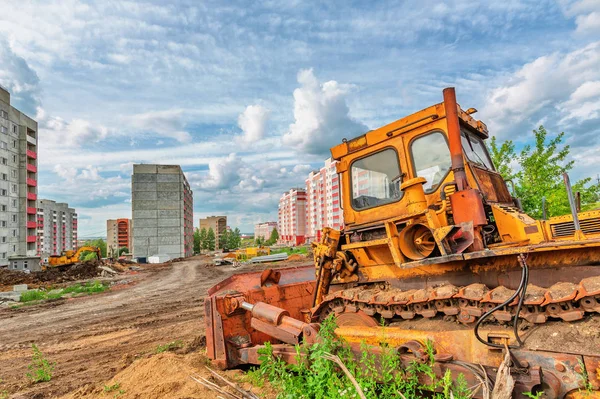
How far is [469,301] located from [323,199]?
107758 mm

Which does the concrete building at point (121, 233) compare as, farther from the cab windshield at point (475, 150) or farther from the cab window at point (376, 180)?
the cab windshield at point (475, 150)

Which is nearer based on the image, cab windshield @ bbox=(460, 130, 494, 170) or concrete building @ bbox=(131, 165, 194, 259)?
cab windshield @ bbox=(460, 130, 494, 170)

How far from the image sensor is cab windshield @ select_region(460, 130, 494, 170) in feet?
15.7

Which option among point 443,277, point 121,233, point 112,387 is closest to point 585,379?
point 443,277

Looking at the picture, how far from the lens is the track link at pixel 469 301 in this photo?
2883 millimetres

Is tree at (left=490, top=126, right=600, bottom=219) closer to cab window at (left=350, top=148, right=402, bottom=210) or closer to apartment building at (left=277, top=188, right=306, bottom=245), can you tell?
cab window at (left=350, top=148, right=402, bottom=210)

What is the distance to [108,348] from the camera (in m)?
8.73

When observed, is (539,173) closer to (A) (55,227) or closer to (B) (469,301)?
(B) (469,301)

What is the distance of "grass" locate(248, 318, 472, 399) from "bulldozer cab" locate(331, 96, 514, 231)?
158 centimetres

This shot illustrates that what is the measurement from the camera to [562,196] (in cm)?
1359

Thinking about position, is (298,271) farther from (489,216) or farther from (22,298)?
(22,298)

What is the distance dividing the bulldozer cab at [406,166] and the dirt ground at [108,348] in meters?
3.02

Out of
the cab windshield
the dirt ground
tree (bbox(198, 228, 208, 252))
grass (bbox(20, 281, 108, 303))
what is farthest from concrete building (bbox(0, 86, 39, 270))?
tree (bbox(198, 228, 208, 252))

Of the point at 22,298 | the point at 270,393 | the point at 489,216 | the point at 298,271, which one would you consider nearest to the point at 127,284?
the point at 22,298
